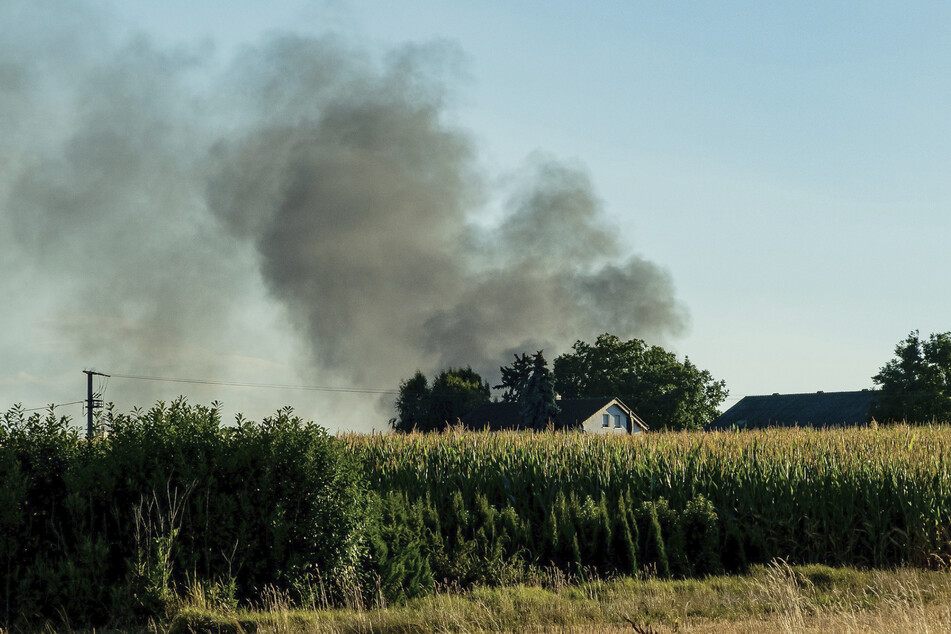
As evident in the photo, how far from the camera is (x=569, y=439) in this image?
75.6 ft

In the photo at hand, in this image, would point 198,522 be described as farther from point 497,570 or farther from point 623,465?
A: point 623,465

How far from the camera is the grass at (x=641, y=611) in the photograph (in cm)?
1028

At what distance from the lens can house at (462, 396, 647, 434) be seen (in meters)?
70.9

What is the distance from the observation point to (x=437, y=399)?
87.9 meters

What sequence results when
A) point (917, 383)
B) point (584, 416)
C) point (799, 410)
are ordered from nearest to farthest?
1. point (917, 383)
2. point (584, 416)
3. point (799, 410)

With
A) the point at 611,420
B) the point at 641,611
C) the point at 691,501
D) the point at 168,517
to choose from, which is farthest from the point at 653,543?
the point at 611,420

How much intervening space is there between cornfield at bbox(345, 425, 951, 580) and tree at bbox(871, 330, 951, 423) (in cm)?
4387

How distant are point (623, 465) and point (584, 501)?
7.24 feet

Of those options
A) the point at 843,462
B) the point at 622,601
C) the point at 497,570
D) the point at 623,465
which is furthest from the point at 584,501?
the point at 843,462

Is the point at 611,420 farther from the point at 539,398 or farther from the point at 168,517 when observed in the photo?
the point at 168,517

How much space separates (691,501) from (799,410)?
68495 mm

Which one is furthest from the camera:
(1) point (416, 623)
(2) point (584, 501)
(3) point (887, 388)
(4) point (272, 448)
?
(3) point (887, 388)

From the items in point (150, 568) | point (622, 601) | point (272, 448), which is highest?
point (272, 448)

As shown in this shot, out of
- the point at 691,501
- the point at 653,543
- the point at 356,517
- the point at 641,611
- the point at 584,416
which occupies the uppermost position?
the point at 584,416
